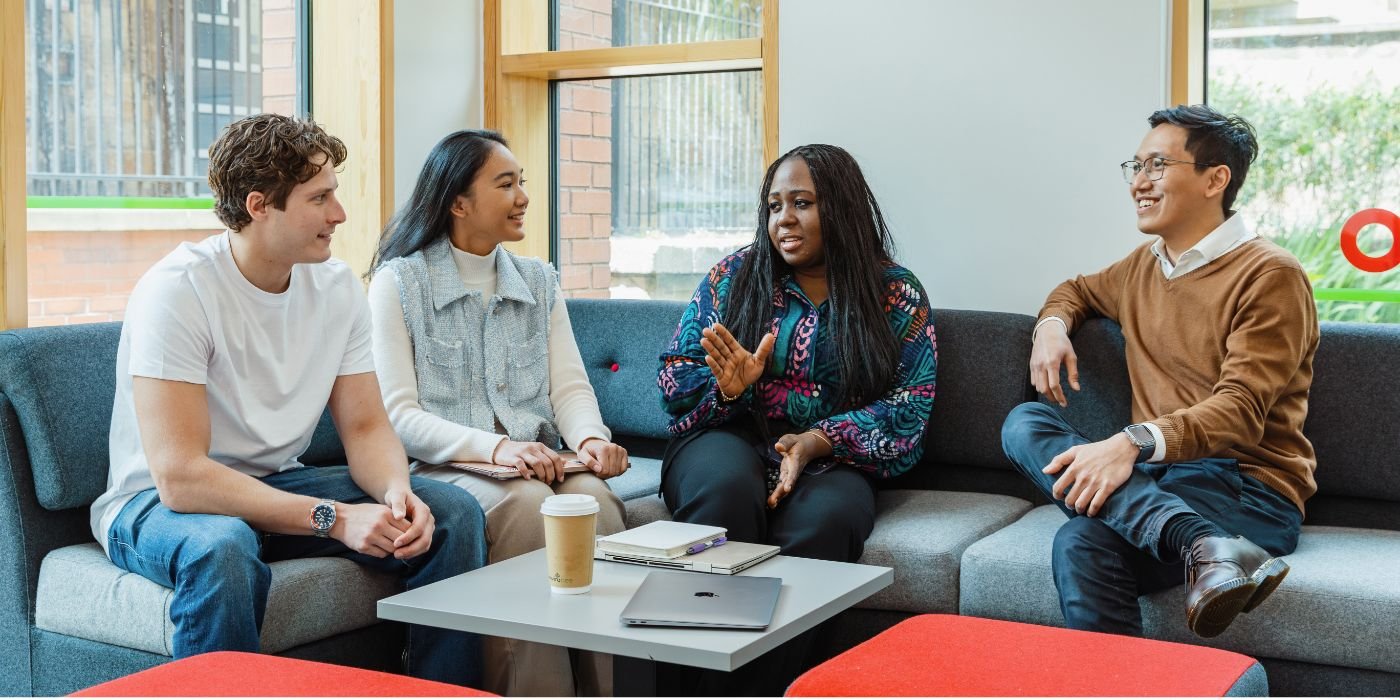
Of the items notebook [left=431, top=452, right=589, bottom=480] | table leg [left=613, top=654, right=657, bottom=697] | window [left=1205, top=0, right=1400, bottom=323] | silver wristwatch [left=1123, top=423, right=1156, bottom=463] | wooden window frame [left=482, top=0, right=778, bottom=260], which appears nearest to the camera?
table leg [left=613, top=654, right=657, bottom=697]

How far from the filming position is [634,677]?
6.17 ft

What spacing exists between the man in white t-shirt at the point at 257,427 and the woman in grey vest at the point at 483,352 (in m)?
0.16

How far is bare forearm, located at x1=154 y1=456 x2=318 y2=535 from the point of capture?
216 cm

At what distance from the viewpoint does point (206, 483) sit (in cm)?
216

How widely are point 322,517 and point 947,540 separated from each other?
1.22 meters

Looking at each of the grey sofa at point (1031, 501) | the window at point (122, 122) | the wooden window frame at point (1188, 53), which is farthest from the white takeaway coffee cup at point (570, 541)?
the wooden window frame at point (1188, 53)

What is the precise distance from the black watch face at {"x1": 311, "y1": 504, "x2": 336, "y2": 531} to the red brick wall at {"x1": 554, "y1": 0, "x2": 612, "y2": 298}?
1.98 m

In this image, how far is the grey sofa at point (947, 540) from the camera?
2.17m

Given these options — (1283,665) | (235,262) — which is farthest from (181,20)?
(1283,665)

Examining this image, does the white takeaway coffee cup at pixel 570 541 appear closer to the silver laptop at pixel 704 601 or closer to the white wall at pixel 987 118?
the silver laptop at pixel 704 601

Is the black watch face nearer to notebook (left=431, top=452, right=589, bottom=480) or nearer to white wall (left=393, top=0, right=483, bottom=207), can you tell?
notebook (left=431, top=452, right=589, bottom=480)

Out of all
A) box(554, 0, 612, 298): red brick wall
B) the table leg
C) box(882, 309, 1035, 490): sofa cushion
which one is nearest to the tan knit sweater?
box(882, 309, 1035, 490): sofa cushion

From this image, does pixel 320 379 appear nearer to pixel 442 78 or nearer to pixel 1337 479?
pixel 442 78

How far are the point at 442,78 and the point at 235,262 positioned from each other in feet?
5.59
